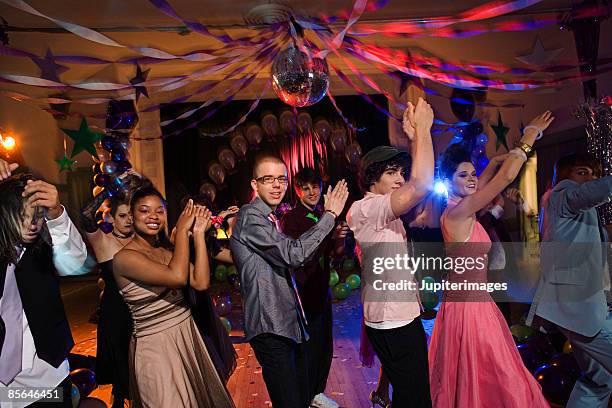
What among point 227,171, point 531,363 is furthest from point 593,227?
point 227,171

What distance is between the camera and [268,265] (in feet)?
7.30

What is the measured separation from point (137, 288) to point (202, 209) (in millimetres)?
475

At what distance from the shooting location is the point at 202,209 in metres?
2.24

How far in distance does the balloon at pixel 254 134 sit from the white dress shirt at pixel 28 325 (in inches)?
276

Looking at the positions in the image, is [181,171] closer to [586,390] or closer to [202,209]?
[202,209]

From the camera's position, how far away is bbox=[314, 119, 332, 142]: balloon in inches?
351

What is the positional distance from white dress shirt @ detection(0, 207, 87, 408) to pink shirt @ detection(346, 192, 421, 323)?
4.25ft

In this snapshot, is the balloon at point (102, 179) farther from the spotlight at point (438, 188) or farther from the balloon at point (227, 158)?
the spotlight at point (438, 188)

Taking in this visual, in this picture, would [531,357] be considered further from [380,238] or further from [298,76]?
[298,76]

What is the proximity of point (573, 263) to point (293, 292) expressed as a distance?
153 cm

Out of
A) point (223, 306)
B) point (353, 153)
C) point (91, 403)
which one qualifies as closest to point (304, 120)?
point (353, 153)

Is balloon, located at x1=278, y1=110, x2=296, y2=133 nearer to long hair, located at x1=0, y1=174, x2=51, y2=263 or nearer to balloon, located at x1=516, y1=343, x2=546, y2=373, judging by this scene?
balloon, located at x1=516, y1=343, x2=546, y2=373

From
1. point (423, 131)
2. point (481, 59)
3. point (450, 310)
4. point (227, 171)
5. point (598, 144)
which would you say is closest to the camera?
point (423, 131)

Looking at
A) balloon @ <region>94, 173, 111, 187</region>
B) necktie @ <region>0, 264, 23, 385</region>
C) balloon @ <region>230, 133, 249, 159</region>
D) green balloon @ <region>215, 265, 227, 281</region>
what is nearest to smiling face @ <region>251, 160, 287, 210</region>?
necktie @ <region>0, 264, 23, 385</region>
